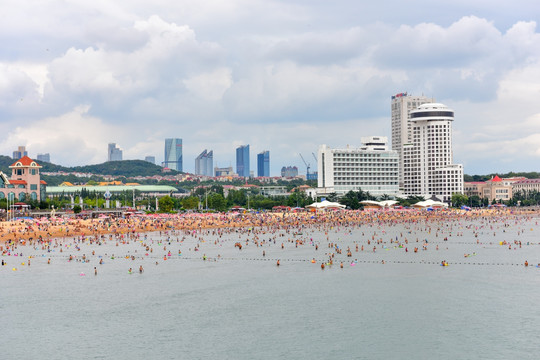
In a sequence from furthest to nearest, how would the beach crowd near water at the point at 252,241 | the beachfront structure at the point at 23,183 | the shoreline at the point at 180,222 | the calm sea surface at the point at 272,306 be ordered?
the beachfront structure at the point at 23,183
the shoreline at the point at 180,222
the beach crowd near water at the point at 252,241
the calm sea surface at the point at 272,306

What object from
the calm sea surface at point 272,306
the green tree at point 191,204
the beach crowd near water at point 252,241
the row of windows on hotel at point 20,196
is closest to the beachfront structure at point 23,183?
the row of windows on hotel at point 20,196

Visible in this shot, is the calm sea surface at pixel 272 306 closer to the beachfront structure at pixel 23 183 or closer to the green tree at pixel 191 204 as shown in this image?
the beachfront structure at pixel 23 183

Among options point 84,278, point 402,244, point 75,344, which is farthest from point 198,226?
point 75,344

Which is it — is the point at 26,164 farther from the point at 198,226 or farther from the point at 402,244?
the point at 402,244

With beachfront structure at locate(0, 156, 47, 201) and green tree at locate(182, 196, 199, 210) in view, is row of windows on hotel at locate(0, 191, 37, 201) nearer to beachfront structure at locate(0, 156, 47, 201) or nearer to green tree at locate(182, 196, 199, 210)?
beachfront structure at locate(0, 156, 47, 201)

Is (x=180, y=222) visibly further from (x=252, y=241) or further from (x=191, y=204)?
(x=191, y=204)

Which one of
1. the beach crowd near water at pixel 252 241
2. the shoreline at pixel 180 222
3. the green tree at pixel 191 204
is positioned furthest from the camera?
the green tree at pixel 191 204

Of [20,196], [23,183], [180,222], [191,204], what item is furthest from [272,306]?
[191,204]
